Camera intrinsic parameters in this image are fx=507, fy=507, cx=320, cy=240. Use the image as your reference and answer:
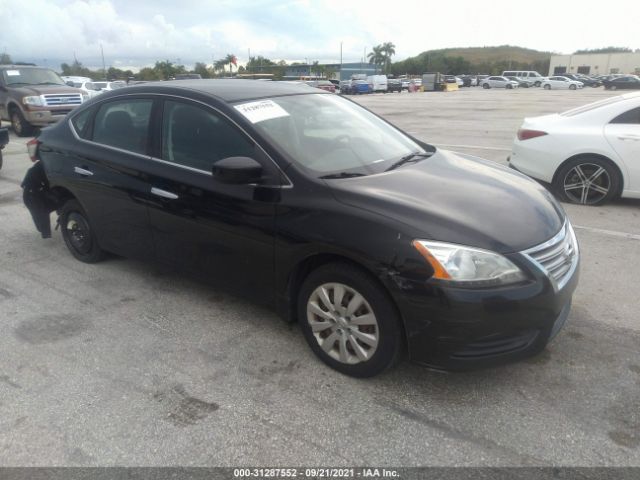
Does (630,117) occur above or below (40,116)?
above

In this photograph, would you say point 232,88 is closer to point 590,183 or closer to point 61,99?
point 590,183

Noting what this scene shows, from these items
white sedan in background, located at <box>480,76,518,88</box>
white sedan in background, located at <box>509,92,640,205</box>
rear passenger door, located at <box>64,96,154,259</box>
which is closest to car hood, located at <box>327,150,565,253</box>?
rear passenger door, located at <box>64,96,154,259</box>

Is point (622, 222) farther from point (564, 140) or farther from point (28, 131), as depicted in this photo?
point (28, 131)

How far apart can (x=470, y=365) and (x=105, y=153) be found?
3.20 metres

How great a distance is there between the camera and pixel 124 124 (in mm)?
4039

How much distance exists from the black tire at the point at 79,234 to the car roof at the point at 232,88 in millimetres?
1236

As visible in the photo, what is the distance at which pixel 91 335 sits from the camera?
3.51 m

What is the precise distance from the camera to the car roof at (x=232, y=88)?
3.56 metres

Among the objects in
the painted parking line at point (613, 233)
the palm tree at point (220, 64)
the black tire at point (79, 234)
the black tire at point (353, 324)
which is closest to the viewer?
the black tire at point (353, 324)

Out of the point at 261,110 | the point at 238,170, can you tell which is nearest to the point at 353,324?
the point at 238,170

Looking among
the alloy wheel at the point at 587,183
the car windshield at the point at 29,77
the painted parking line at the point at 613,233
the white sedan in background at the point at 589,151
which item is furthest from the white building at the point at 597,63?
the painted parking line at the point at 613,233

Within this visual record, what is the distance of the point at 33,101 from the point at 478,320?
1420cm

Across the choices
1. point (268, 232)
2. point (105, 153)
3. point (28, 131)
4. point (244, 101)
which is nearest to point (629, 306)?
point (268, 232)

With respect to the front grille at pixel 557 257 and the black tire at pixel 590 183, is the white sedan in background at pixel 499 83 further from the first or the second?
the front grille at pixel 557 257
